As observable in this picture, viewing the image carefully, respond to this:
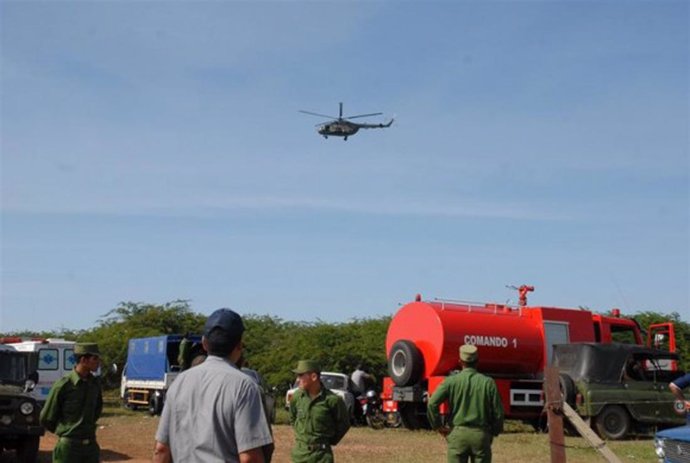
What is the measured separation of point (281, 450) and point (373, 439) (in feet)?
10.1

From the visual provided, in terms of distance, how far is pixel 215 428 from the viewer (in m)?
4.47

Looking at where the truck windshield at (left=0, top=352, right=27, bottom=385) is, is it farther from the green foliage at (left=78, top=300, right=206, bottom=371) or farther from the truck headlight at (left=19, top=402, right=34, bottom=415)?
the green foliage at (left=78, top=300, right=206, bottom=371)

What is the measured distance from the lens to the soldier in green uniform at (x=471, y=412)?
877 cm

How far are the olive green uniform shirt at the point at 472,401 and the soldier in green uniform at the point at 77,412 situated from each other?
10.0ft

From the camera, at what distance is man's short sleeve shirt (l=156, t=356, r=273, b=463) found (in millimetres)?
4426

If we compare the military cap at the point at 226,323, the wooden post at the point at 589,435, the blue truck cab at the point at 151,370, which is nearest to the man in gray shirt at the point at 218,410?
the military cap at the point at 226,323

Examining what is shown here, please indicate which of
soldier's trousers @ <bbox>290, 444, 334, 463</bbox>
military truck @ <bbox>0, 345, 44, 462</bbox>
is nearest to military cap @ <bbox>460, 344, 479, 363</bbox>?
soldier's trousers @ <bbox>290, 444, 334, 463</bbox>

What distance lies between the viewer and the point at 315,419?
27.8 ft

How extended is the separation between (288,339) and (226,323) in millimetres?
29889

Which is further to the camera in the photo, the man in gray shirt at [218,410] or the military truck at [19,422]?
the military truck at [19,422]

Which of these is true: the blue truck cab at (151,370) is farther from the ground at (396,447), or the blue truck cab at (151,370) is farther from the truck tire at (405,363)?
the truck tire at (405,363)

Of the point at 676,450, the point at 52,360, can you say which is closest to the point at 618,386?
the point at 676,450

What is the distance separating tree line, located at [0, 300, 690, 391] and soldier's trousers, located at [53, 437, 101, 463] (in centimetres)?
2181

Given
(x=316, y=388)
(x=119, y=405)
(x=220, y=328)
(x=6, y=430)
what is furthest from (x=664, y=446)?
(x=119, y=405)
